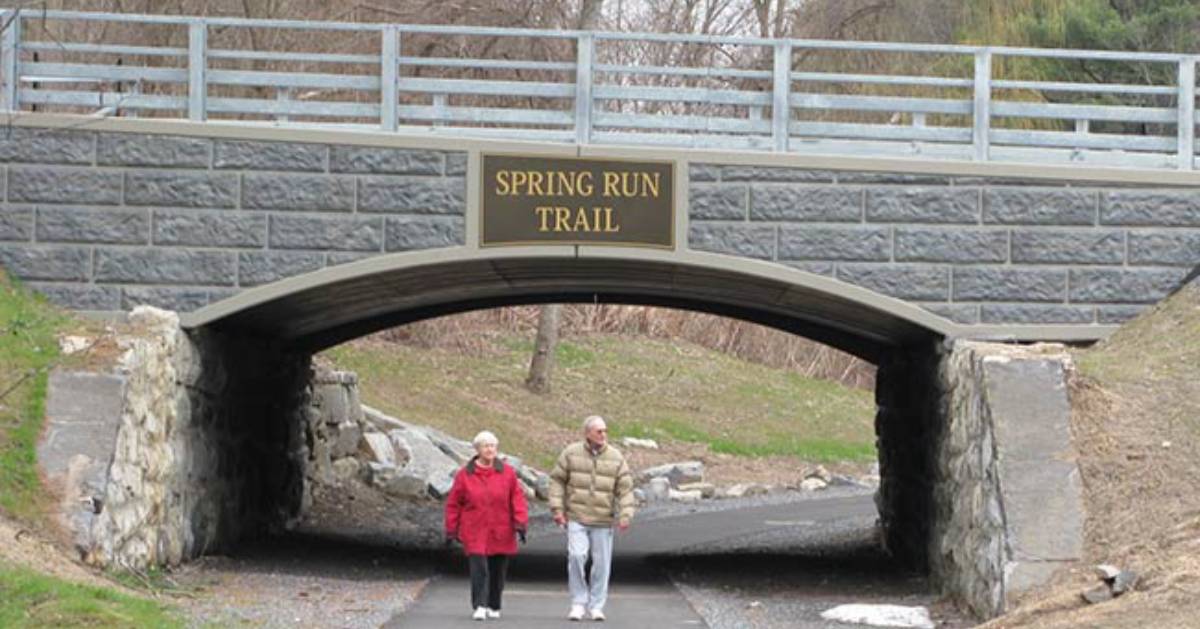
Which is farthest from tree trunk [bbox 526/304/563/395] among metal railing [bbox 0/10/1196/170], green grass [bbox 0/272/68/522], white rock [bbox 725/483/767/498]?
green grass [bbox 0/272/68/522]

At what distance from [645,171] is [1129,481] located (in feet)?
16.5

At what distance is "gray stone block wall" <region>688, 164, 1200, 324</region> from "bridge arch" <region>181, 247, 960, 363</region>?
233 mm

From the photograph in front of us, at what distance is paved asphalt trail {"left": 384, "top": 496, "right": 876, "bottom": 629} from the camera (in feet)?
50.8

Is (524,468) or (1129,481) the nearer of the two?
(1129,481)

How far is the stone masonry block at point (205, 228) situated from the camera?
60.3 feet

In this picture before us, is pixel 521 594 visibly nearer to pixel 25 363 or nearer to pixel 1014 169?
pixel 25 363

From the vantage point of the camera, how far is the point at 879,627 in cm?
1577

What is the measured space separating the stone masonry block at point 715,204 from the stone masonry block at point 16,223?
557 centimetres

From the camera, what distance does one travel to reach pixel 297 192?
18391 millimetres

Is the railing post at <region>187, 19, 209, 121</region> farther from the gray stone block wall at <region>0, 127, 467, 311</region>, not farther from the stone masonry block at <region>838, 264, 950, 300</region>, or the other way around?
the stone masonry block at <region>838, 264, 950, 300</region>

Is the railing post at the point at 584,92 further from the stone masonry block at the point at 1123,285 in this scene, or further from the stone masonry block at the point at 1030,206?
the stone masonry block at the point at 1123,285

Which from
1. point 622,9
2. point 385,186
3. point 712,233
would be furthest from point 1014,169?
point 622,9

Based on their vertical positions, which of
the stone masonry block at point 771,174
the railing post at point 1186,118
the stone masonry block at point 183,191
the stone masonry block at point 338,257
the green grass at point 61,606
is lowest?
the green grass at point 61,606

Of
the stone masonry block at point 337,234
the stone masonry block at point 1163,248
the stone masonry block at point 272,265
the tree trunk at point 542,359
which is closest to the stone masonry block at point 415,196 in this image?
the stone masonry block at point 337,234
